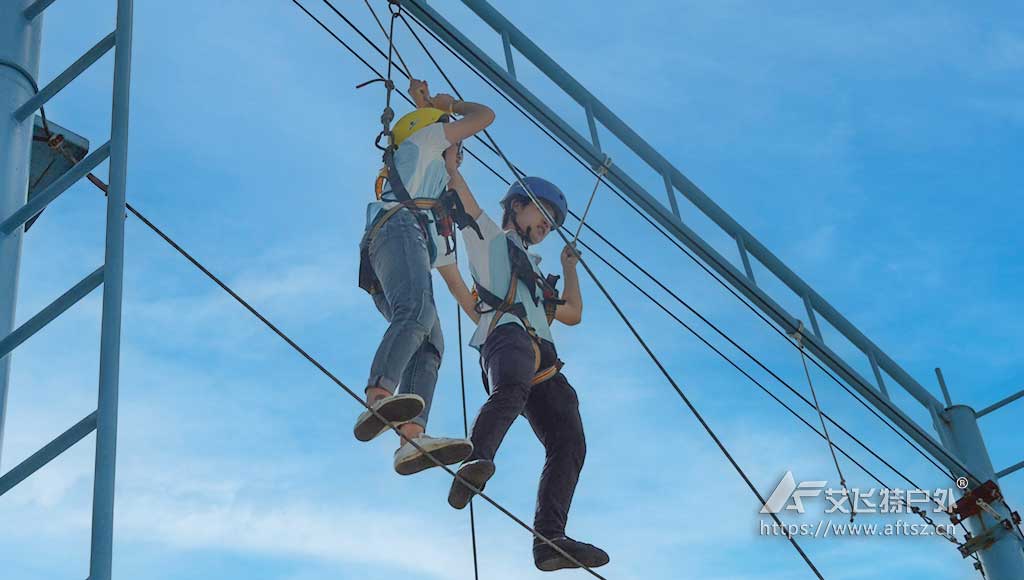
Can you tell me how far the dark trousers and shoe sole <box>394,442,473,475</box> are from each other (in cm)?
32

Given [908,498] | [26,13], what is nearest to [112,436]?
[26,13]

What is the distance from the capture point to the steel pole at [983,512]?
8256 millimetres

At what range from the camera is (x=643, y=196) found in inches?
285

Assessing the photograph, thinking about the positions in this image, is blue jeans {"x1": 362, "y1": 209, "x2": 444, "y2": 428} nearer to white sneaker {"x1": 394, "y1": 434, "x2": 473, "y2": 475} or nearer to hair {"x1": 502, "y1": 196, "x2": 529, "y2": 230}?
white sneaker {"x1": 394, "y1": 434, "x2": 473, "y2": 475}

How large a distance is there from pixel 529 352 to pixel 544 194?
1.03 meters

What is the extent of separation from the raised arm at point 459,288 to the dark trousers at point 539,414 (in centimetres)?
22

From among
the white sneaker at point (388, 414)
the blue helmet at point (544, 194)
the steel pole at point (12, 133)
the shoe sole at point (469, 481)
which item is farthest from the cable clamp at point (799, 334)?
the steel pole at point (12, 133)

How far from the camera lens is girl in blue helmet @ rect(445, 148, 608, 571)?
504 cm

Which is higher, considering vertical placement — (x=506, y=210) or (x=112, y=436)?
(x=506, y=210)

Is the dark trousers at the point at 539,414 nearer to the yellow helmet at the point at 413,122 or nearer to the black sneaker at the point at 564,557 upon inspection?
the black sneaker at the point at 564,557

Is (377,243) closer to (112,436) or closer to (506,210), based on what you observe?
(506,210)

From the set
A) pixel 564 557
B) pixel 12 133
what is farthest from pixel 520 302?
pixel 12 133

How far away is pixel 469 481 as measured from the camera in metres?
4.68

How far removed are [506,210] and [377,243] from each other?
1061mm
